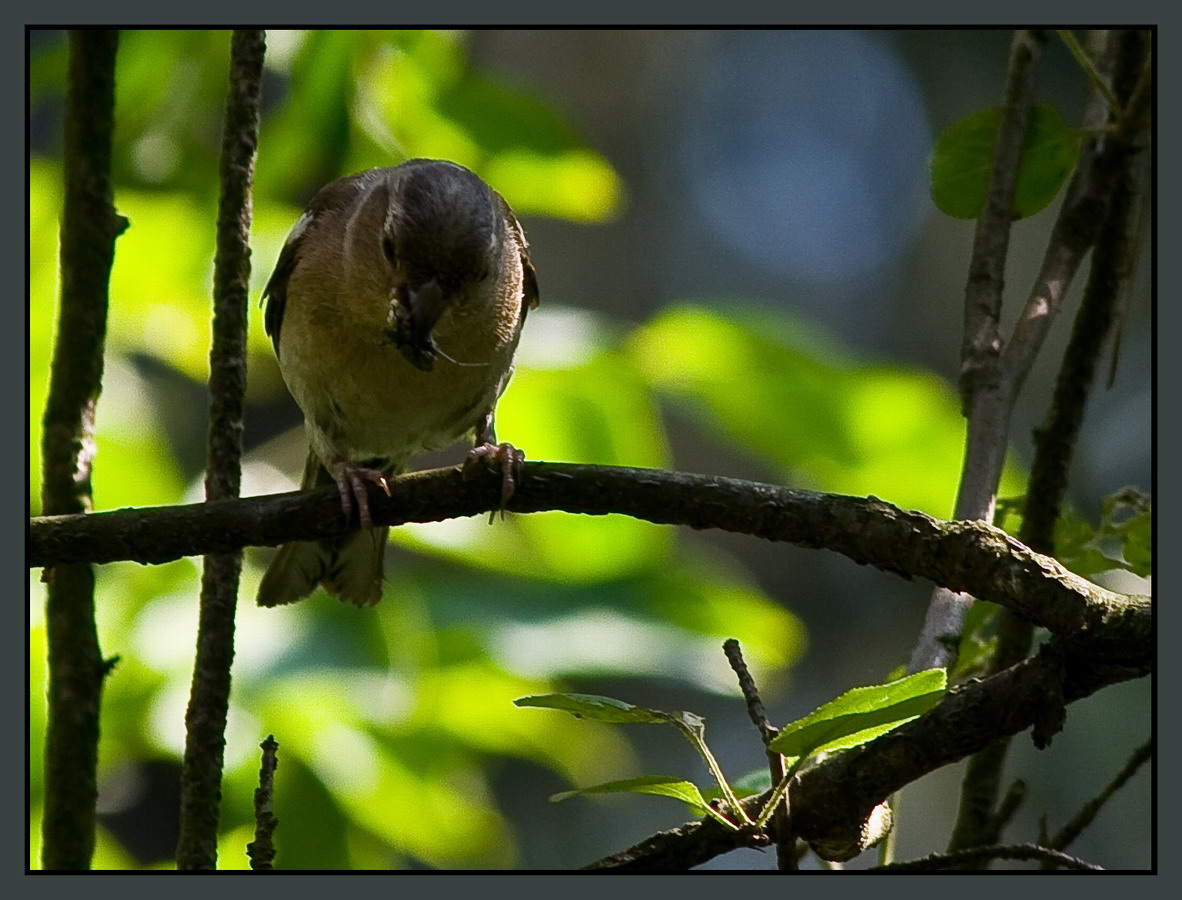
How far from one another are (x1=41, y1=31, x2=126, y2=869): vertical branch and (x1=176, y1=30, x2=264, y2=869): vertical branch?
25cm

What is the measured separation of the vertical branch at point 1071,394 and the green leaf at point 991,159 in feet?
0.44

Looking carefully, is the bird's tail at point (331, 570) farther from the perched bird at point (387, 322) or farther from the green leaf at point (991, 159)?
the green leaf at point (991, 159)

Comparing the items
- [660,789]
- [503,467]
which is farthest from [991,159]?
[660,789]

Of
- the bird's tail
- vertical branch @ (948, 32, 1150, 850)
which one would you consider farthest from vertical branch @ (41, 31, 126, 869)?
vertical branch @ (948, 32, 1150, 850)

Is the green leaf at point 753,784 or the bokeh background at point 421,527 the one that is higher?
the bokeh background at point 421,527

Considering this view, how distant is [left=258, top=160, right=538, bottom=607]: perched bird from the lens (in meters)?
3.76

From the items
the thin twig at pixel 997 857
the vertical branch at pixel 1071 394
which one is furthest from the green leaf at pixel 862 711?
the vertical branch at pixel 1071 394

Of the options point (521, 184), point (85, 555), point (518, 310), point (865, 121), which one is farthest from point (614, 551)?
point (865, 121)

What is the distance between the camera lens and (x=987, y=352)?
10.00 feet

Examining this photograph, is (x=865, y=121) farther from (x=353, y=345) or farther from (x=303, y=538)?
(x=303, y=538)

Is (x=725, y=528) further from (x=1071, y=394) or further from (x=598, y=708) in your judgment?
(x=1071, y=394)

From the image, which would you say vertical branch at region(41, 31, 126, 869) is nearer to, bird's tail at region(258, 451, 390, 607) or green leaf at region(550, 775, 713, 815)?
bird's tail at region(258, 451, 390, 607)

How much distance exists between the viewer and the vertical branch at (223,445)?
8.52 feet

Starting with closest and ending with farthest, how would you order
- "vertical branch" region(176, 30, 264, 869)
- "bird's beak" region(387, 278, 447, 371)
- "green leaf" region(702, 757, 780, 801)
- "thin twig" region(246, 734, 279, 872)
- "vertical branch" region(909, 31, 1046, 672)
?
"thin twig" region(246, 734, 279, 872) → "green leaf" region(702, 757, 780, 801) → "vertical branch" region(176, 30, 264, 869) → "vertical branch" region(909, 31, 1046, 672) → "bird's beak" region(387, 278, 447, 371)
